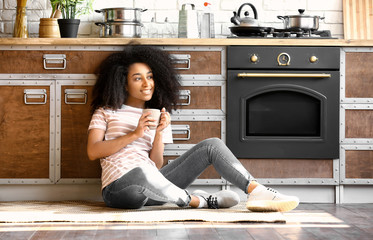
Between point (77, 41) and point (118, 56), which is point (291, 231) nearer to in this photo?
point (118, 56)

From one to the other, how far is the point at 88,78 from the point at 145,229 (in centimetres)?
115

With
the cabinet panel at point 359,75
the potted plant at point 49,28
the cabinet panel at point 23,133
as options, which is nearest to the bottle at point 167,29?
the potted plant at point 49,28

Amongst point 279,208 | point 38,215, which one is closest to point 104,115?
point 38,215

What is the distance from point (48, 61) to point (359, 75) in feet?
5.56

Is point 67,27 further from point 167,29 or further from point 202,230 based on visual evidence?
point 202,230

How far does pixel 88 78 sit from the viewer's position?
10.9 feet

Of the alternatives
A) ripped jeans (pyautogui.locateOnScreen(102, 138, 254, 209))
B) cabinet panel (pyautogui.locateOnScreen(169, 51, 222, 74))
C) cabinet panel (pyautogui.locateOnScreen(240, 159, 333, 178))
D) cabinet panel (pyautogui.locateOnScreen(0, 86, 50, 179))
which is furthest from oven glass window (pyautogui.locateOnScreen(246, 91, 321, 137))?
cabinet panel (pyautogui.locateOnScreen(0, 86, 50, 179))

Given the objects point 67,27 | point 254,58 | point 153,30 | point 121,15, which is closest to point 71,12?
point 67,27

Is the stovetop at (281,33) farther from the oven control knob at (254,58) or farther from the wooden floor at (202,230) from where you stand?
the wooden floor at (202,230)

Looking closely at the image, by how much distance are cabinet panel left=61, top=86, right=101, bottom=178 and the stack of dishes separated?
1.23ft

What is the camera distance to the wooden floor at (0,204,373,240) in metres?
2.30

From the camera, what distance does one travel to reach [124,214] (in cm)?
272

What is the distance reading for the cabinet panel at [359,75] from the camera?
3.34 m

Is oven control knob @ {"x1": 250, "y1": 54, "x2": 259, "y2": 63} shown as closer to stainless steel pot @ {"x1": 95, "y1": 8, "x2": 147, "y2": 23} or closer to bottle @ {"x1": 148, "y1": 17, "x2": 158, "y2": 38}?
stainless steel pot @ {"x1": 95, "y1": 8, "x2": 147, "y2": 23}
